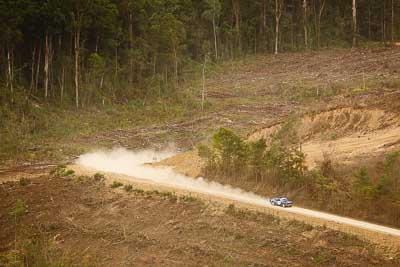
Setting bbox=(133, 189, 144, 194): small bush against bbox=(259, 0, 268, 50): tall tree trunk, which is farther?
bbox=(259, 0, 268, 50): tall tree trunk

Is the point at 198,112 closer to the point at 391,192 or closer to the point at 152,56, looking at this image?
the point at 152,56

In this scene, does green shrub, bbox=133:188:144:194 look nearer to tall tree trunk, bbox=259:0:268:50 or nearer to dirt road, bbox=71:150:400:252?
dirt road, bbox=71:150:400:252

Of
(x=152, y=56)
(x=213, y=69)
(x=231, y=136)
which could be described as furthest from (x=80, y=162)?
(x=213, y=69)

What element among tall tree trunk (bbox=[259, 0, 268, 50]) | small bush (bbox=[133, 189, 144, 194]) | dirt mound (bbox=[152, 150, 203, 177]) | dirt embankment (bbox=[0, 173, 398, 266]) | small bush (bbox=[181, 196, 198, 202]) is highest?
tall tree trunk (bbox=[259, 0, 268, 50])

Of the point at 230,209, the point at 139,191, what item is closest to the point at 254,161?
the point at 230,209

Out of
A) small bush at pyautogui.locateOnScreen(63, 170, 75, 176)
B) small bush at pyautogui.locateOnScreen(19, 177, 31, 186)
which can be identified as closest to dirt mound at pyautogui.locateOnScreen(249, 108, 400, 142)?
small bush at pyautogui.locateOnScreen(63, 170, 75, 176)

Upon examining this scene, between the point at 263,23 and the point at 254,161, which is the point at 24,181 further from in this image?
the point at 263,23

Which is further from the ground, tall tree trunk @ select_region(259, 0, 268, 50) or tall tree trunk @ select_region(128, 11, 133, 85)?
tall tree trunk @ select_region(259, 0, 268, 50)
